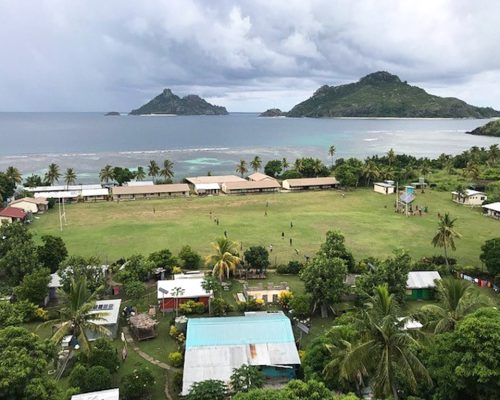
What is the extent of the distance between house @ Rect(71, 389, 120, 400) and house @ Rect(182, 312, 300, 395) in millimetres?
3303

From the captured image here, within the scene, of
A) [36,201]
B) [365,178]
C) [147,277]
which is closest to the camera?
[147,277]

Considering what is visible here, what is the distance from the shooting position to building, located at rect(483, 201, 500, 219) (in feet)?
198

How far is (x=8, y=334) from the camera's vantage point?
63.7 ft

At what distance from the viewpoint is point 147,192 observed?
78062 millimetres

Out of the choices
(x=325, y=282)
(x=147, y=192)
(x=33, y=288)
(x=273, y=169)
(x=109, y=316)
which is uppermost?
(x=273, y=169)

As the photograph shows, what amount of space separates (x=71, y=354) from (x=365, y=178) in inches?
2669

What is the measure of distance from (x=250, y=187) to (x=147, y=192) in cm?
1766

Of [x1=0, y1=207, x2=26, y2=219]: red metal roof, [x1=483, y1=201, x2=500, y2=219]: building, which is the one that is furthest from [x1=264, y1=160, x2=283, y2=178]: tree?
[x1=0, y1=207, x2=26, y2=219]: red metal roof

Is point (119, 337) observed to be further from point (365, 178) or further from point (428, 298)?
point (365, 178)

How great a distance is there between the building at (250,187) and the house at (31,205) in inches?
1158

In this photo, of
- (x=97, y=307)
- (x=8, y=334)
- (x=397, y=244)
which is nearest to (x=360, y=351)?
(x=8, y=334)

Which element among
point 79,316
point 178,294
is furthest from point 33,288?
point 178,294

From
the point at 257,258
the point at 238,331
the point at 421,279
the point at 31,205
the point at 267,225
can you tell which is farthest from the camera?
the point at 31,205

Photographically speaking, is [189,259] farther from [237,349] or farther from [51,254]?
[237,349]
